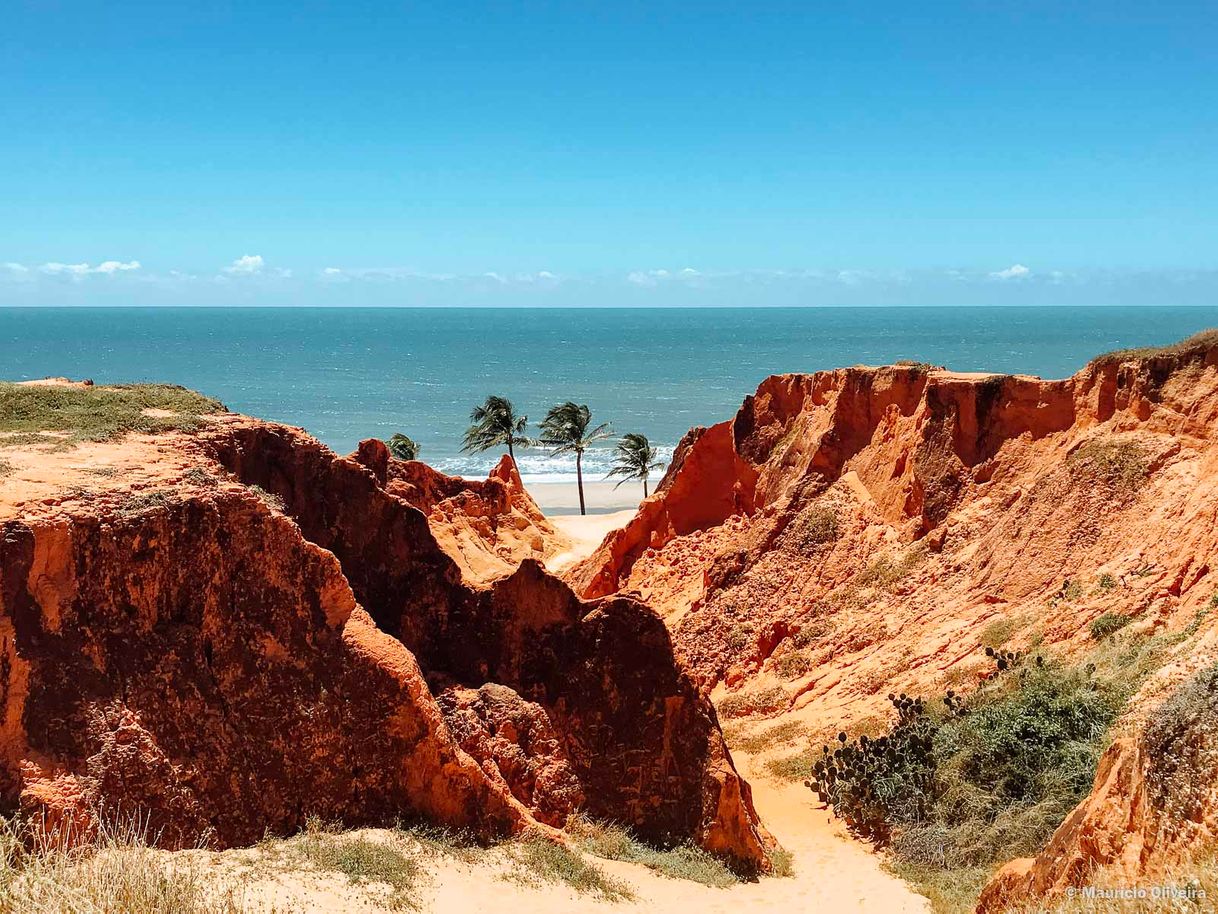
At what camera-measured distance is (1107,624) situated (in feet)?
60.8

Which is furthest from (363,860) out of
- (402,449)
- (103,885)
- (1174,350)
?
(402,449)

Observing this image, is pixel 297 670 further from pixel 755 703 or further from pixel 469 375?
pixel 469 375

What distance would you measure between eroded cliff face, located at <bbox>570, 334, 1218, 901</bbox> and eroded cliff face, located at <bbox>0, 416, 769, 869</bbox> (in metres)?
7.92

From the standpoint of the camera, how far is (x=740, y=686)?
2388 cm

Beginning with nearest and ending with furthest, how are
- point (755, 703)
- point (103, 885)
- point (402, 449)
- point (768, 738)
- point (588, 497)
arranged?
point (103, 885) → point (768, 738) → point (755, 703) → point (402, 449) → point (588, 497)

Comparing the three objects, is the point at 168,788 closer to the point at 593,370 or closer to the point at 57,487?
the point at 57,487

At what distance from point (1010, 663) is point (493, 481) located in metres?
18.6

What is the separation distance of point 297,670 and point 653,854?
5237 mm

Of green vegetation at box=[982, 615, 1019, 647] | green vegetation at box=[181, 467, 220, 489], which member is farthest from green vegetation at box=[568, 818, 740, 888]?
green vegetation at box=[982, 615, 1019, 647]

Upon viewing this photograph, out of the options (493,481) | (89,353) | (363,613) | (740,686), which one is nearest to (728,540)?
(740,686)

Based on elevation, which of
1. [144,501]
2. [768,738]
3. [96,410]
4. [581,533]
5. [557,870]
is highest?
[96,410]

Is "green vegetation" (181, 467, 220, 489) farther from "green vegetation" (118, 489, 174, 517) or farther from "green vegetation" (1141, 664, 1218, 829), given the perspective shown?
"green vegetation" (1141, 664, 1218, 829)

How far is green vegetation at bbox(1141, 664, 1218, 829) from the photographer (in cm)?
895

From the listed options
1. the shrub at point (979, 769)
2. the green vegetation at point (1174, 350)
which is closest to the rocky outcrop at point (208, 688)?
the shrub at point (979, 769)
